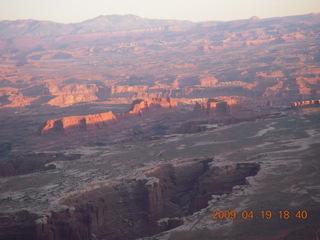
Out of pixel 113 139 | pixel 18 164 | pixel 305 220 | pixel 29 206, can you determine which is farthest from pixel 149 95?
pixel 305 220

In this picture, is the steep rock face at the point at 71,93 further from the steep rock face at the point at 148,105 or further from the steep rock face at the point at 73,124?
the steep rock face at the point at 73,124

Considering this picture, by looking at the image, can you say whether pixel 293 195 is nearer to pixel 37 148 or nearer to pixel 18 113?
pixel 37 148

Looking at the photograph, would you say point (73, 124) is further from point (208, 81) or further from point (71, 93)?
point (208, 81)
